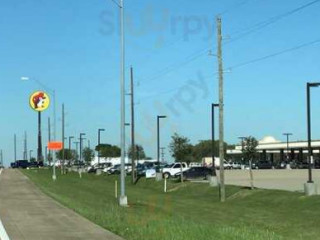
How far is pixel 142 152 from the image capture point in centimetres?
18888

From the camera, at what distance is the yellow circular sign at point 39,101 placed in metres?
116

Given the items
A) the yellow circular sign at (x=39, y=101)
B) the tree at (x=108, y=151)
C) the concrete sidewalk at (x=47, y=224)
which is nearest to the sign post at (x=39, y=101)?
the yellow circular sign at (x=39, y=101)

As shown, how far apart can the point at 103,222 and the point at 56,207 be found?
6896 millimetres

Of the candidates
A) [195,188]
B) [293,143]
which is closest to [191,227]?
[195,188]

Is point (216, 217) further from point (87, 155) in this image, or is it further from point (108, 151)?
point (108, 151)

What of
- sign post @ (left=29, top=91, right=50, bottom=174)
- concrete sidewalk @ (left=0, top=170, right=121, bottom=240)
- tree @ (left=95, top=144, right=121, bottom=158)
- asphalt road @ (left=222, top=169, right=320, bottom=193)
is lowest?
asphalt road @ (left=222, top=169, right=320, bottom=193)

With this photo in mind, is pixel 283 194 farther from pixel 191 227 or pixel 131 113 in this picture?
pixel 131 113

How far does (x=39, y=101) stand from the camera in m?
117

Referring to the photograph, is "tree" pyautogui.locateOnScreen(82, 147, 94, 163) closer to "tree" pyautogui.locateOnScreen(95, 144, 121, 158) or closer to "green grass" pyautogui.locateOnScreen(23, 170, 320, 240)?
"tree" pyautogui.locateOnScreen(95, 144, 121, 158)

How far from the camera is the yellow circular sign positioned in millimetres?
115625

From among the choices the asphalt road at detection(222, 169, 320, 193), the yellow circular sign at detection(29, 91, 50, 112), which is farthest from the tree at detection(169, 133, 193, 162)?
the yellow circular sign at detection(29, 91, 50, 112)

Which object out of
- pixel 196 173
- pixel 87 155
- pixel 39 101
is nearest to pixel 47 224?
pixel 196 173

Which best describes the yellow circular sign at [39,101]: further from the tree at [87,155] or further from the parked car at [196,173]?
the parked car at [196,173]

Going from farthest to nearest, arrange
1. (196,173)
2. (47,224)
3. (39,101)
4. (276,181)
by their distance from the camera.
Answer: (39,101)
(196,173)
(276,181)
(47,224)
